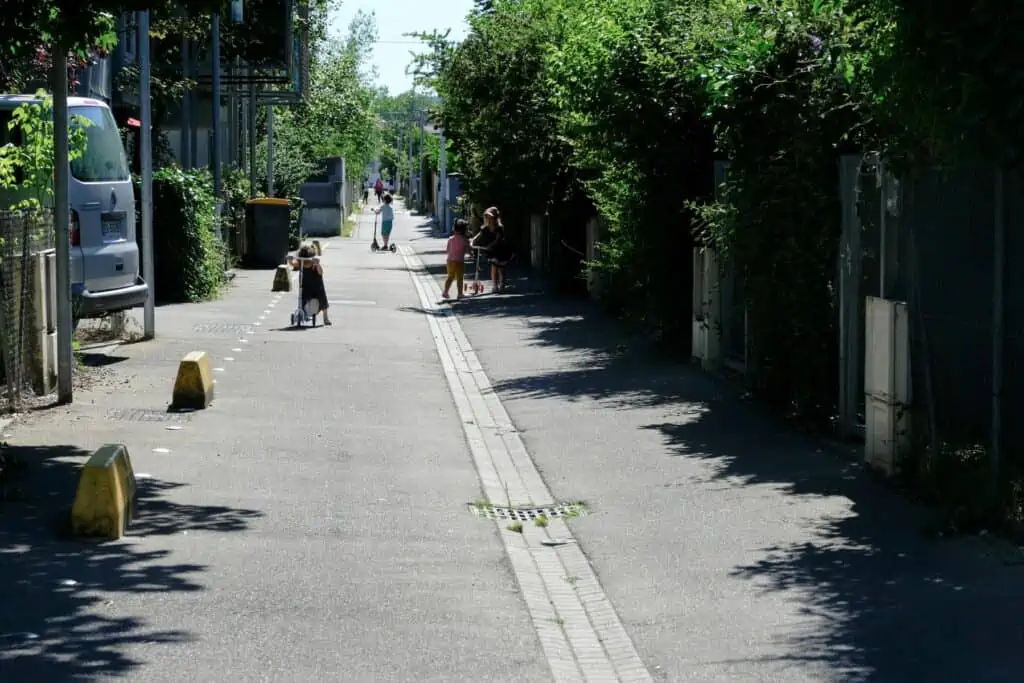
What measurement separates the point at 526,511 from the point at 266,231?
27.8m

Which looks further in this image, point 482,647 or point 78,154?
point 78,154

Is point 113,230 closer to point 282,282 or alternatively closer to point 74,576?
point 74,576

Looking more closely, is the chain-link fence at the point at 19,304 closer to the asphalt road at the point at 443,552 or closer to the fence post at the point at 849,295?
the asphalt road at the point at 443,552

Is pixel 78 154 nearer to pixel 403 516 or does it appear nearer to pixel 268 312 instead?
pixel 403 516

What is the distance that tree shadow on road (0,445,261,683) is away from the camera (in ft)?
20.5

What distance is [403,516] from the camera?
968 cm

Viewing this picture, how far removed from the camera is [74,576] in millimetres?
7582

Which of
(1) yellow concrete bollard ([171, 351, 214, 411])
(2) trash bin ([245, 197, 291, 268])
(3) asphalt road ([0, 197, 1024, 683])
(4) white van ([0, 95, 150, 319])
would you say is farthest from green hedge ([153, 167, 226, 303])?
(1) yellow concrete bollard ([171, 351, 214, 411])

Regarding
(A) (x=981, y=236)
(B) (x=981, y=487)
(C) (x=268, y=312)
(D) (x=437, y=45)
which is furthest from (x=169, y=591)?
(D) (x=437, y=45)

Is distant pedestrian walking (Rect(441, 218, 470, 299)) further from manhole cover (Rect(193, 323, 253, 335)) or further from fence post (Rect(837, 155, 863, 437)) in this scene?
fence post (Rect(837, 155, 863, 437))

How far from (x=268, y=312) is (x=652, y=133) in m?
9.81

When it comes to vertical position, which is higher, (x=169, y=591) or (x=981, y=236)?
(x=981, y=236)

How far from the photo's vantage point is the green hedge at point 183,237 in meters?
24.3

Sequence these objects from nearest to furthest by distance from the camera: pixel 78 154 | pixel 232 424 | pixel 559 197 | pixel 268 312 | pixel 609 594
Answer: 1. pixel 609 594
2. pixel 232 424
3. pixel 78 154
4. pixel 268 312
5. pixel 559 197
